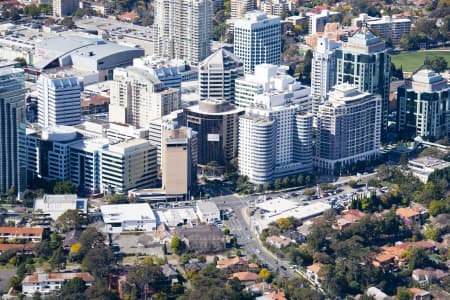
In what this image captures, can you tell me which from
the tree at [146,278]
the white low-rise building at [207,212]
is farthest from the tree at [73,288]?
the white low-rise building at [207,212]

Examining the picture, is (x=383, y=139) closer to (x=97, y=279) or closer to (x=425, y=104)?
(x=425, y=104)

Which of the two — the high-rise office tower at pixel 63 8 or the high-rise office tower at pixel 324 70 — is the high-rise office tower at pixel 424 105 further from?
the high-rise office tower at pixel 63 8

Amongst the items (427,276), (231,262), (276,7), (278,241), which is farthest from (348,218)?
(276,7)

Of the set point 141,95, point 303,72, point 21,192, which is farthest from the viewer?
point 303,72

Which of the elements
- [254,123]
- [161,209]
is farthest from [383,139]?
[161,209]

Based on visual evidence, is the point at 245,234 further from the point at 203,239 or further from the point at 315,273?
the point at 315,273

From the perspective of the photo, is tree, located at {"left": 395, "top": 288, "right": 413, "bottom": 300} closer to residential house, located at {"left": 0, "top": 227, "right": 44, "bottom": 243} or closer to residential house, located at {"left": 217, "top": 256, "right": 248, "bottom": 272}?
residential house, located at {"left": 217, "top": 256, "right": 248, "bottom": 272}

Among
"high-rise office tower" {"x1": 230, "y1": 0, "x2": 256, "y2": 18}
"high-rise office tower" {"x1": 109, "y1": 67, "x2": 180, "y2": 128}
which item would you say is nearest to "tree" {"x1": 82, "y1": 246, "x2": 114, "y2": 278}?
"high-rise office tower" {"x1": 109, "y1": 67, "x2": 180, "y2": 128}
